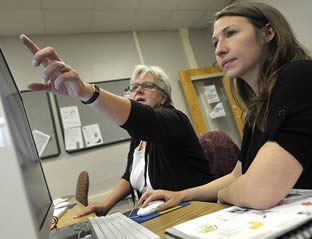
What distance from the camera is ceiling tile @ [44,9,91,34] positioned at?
8.84ft

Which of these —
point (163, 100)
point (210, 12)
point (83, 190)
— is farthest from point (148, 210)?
point (210, 12)

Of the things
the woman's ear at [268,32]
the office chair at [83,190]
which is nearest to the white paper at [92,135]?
the office chair at [83,190]

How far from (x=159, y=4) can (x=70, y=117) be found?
1.86 m

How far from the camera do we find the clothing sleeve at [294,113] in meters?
0.52

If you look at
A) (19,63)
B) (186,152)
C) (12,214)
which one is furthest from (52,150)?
(12,214)

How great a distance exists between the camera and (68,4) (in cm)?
259

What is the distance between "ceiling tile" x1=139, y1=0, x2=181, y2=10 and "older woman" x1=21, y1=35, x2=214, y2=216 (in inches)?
72.0

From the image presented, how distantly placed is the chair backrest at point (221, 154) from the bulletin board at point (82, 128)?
182 centimetres

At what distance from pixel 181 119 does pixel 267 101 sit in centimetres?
48

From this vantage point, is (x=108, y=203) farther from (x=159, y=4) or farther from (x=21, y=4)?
(x=159, y=4)

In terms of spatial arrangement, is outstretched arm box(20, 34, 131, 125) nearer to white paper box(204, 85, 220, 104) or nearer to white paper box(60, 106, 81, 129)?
white paper box(60, 106, 81, 129)

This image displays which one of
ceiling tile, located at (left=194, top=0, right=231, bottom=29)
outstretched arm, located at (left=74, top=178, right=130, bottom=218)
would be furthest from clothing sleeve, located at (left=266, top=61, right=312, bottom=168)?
ceiling tile, located at (left=194, top=0, right=231, bottom=29)

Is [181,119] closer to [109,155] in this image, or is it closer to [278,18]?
[278,18]

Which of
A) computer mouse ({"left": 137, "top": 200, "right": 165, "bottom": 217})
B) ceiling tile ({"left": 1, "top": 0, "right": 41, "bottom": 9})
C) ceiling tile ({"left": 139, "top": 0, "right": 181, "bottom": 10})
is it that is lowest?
computer mouse ({"left": 137, "top": 200, "right": 165, "bottom": 217})
